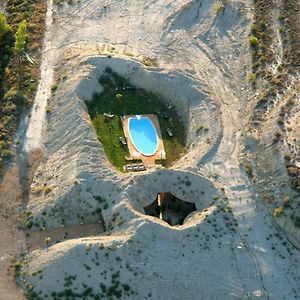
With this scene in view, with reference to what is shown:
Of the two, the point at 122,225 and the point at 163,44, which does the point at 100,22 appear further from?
the point at 122,225

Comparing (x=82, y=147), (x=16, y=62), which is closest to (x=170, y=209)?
(x=82, y=147)

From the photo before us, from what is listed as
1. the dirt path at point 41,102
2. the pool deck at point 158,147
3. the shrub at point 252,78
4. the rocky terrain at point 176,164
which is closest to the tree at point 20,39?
the dirt path at point 41,102

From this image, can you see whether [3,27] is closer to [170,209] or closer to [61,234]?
[61,234]

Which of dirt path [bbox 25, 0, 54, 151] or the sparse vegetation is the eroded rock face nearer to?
dirt path [bbox 25, 0, 54, 151]

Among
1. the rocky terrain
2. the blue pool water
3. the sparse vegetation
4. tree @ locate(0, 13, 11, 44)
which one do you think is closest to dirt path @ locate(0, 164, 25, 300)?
the rocky terrain

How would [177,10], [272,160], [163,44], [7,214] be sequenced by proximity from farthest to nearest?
[177,10], [163,44], [272,160], [7,214]

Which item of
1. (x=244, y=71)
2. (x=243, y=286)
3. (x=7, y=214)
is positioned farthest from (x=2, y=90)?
(x=243, y=286)

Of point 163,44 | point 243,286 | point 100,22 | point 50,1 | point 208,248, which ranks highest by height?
point 50,1
